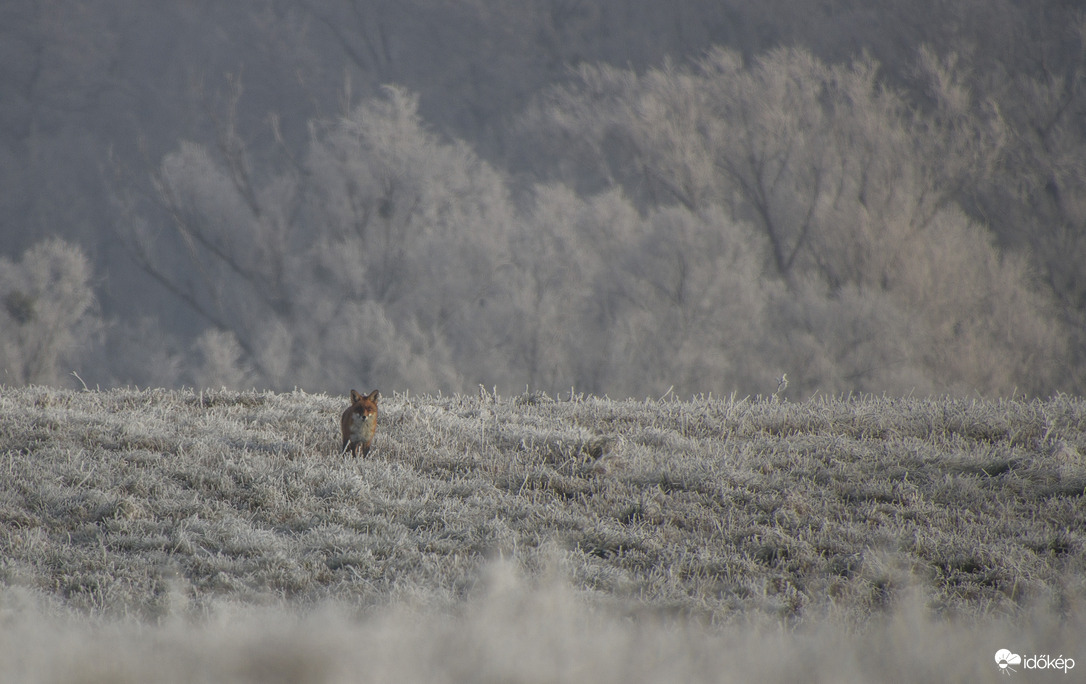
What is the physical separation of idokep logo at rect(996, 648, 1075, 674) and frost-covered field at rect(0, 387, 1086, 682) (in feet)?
0.12

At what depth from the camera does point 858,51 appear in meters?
43.7

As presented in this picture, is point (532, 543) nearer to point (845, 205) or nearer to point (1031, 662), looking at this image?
point (1031, 662)

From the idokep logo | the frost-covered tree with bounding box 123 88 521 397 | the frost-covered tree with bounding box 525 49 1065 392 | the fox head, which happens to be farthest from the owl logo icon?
the frost-covered tree with bounding box 123 88 521 397

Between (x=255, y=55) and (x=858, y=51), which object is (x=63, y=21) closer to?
(x=255, y=55)

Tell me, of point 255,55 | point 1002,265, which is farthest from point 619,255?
point 255,55

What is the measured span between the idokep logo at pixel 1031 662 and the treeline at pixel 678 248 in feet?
80.9

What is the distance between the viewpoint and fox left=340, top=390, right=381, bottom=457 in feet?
20.6

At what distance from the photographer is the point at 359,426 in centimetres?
629

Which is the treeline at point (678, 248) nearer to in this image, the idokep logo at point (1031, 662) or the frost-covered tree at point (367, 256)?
the frost-covered tree at point (367, 256)

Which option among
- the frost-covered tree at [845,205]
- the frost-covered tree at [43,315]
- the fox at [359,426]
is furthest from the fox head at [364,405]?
the frost-covered tree at [43,315]

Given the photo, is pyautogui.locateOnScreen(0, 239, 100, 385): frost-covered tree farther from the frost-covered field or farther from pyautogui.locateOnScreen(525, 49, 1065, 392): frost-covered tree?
the frost-covered field

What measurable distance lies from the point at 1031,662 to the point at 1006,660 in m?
0.10

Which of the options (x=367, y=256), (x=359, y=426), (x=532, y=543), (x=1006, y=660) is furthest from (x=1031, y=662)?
(x=367, y=256)

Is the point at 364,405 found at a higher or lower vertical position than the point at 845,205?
lower
